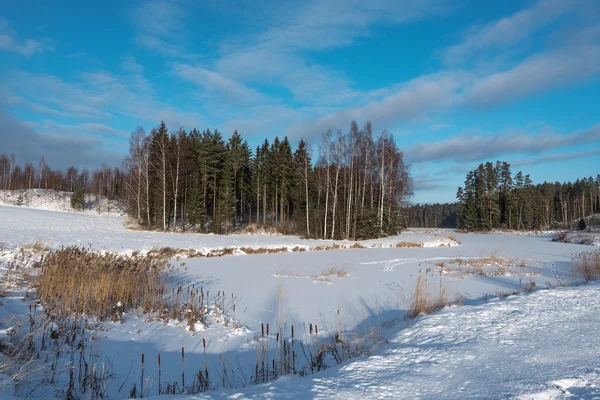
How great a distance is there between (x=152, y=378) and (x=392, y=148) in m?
32.0

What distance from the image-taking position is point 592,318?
4273 millimetres

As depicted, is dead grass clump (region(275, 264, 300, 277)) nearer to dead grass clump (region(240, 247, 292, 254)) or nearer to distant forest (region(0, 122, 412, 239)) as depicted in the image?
dead grass clump (region(240, 247, 292, 254))

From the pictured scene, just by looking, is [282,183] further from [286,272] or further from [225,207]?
[286,272]

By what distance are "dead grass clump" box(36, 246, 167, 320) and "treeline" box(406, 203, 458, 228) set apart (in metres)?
102

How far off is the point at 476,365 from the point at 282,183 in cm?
3567

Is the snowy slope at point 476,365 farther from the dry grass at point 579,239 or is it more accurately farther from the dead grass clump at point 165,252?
the dry grass at point 579,239

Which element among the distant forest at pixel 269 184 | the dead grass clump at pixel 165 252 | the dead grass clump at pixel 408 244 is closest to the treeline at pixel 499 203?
the distant forest at pixel 269 184

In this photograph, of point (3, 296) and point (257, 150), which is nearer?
point (3, 296)

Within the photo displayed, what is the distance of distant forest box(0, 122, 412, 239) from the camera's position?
3030 cm

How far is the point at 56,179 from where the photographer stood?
241ft

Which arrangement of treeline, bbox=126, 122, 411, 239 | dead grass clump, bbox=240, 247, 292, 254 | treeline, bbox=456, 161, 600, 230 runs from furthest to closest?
treeline, bbox=456, 161, 600, 230 → treeline, bbox=126, 122, 411, 239 → dead grass clump, bbox=240, 247, 292, 254

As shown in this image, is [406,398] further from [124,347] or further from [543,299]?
[543,299]

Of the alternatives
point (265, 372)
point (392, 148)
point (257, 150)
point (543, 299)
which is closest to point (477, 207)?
point (392, 148)

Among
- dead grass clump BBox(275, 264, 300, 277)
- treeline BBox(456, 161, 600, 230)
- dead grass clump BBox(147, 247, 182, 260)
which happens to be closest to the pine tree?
dead grass clump BBox(147, 247, 182, 260)
